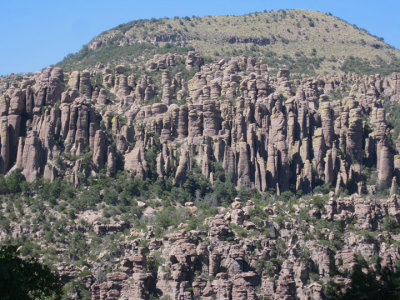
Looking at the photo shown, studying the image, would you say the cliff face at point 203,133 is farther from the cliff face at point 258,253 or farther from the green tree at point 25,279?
the green tree at point 25,279

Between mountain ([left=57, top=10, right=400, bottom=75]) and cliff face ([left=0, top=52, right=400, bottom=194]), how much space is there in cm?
4007

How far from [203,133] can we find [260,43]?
265 ft

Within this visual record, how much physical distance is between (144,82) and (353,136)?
104ft

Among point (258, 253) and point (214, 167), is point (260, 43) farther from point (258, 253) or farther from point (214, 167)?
point (258, 253)

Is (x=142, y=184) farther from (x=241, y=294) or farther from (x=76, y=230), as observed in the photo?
(x=241, y=294)

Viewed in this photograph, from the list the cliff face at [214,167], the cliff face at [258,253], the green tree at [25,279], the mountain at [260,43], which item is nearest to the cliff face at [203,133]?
the cliff face at [214,167]

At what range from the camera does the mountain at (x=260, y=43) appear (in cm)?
15875

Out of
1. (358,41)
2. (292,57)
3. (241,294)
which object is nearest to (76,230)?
(241,294)

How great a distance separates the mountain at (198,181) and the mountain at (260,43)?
1146 inches

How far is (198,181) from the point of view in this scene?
97.9 meters

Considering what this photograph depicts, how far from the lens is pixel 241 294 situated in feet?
244

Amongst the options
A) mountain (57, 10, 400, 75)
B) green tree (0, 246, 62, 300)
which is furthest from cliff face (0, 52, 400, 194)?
green tree (0, 246, 62, 300)

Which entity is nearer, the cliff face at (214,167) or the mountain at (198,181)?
the cliff face at (214,167)

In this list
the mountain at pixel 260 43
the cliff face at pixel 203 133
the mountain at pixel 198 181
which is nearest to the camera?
the mountain at pixel 198 181
